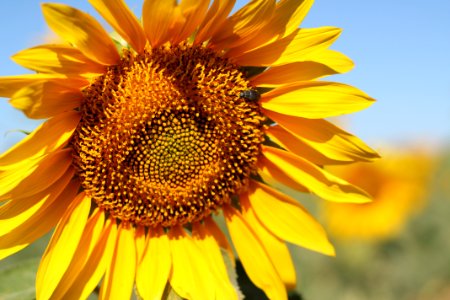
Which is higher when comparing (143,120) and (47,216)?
(143,120)

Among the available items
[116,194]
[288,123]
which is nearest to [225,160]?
[288,123]

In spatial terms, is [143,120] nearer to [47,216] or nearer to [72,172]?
[72,172]

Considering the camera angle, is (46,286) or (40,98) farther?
(46,286)

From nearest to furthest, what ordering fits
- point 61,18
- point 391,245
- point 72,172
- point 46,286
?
point 61,18, point 46,286, point 72,172, point 391,245

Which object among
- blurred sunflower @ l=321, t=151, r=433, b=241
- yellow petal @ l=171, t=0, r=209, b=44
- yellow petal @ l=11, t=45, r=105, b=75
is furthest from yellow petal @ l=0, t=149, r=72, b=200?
blurred sunflower @ l=321, t=151, r=433, b=241

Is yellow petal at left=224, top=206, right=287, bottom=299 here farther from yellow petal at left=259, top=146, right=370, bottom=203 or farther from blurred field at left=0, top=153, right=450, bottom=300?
blurred field at left=0, top=153, right=450, bottom=300

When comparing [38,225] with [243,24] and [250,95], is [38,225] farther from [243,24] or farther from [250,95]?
[243,24]

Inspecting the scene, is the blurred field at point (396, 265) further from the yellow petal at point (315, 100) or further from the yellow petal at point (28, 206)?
the yellow petal at point (28, 206)
